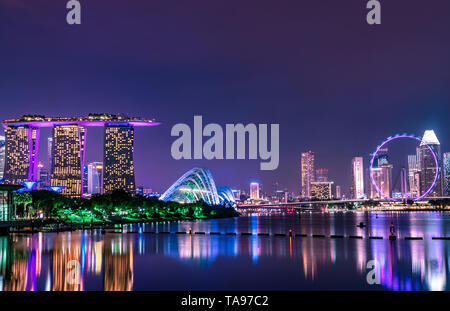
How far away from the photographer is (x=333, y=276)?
31328 millimetres

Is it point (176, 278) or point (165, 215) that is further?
point (165, 215)

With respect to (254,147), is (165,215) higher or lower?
lower

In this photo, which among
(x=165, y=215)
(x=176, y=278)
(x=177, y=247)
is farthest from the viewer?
(x=165, y=215)

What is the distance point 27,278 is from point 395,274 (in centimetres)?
2176

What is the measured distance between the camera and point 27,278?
28.7 m
